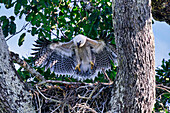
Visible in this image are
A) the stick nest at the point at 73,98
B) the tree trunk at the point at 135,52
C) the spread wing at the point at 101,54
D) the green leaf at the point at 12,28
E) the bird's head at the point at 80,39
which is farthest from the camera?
the spread wing at the point at 101,54

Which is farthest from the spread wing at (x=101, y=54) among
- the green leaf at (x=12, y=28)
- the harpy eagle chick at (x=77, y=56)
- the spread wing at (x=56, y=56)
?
the green leaf at (x=12, y=28)

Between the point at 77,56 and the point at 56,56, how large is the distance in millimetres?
420

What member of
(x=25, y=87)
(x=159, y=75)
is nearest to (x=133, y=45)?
(x=25, y=87)

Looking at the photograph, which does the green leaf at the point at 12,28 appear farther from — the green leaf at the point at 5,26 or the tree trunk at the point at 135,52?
the tree trunk at the point at 135,52

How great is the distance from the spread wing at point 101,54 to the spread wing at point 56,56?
1.32ft

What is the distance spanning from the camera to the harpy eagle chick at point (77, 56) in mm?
5137

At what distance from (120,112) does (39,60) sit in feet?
8.20

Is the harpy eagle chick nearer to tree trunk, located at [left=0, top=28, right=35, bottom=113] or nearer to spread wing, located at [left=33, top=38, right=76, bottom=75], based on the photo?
spread wing, located at [left=33, top=38, right=76, bottom=75]

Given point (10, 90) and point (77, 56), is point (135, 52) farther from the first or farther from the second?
point (77, 56)

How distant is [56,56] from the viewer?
17.7 ft

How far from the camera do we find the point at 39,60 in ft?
16.8

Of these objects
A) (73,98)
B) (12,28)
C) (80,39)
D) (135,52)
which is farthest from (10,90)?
(80,39)

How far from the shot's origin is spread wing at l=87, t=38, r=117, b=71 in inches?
201

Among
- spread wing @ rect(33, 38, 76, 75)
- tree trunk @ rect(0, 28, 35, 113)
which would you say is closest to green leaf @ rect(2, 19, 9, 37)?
spread wing @ rect(33, 38, 76, 75)
